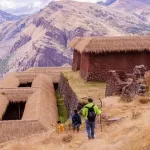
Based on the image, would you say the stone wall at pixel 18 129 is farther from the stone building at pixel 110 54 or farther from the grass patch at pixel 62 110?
the stone building at pixel 110 54

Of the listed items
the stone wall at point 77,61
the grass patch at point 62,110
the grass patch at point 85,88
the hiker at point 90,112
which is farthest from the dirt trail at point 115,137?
the stone wall at point 77,61

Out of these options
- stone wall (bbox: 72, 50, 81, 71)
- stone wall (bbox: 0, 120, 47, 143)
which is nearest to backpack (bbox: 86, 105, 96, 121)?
stone wall (bbox: 0, 120, 47, 143)

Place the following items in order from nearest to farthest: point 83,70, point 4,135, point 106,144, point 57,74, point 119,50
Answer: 1. point 106,144
2. point 4,135
3. point 119,50
4. point 83,70
5. point 57,74

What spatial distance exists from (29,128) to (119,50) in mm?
16494

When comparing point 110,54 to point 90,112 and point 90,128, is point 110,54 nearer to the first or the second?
point 90,128

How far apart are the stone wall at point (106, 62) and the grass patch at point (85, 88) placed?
3.42ft

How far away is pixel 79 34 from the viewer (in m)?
188

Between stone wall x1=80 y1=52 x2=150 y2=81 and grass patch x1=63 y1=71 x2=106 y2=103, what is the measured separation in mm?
1041

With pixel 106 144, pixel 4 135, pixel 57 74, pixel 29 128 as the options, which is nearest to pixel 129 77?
pixel 29 128

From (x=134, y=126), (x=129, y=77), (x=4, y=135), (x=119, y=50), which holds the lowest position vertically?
(x=4, y=135)

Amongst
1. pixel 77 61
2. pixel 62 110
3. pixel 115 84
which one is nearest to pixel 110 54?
pixel 62 110

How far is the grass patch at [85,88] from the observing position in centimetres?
2959

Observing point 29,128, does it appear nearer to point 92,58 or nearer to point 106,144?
point 106,144

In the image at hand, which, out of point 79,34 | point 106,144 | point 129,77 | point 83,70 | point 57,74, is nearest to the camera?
point 106,144
